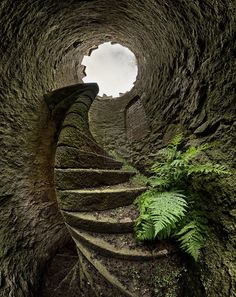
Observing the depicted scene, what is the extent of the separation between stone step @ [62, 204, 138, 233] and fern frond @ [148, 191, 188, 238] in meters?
0.40

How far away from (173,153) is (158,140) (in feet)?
4.09

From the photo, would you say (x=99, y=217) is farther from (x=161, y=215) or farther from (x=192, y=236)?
(x=192, y=236)

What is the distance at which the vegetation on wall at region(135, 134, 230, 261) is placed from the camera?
202 centimetres

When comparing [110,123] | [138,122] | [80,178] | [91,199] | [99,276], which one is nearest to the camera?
[99,276]

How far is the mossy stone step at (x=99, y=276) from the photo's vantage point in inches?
85.6

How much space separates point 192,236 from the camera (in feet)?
6.89

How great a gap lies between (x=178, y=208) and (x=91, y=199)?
1204 mm

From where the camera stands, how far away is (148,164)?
3.95 meters

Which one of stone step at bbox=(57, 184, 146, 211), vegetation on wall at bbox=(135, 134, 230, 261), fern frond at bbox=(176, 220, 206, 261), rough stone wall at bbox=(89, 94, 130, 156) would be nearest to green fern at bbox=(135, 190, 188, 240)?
vegetation on wall at bbox=(135, 134, 230, 261)

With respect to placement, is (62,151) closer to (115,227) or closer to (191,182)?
(115,227)

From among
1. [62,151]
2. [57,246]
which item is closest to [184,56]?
[62,151]

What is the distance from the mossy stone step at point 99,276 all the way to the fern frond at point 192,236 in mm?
727

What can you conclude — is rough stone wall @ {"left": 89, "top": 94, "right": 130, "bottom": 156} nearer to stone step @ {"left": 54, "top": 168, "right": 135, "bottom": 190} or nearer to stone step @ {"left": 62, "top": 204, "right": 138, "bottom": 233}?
stone step @ {"left": 54, "top": 168, "right": 135, "bottom": 190}

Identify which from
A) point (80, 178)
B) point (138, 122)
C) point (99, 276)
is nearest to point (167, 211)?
point (99, 276)
